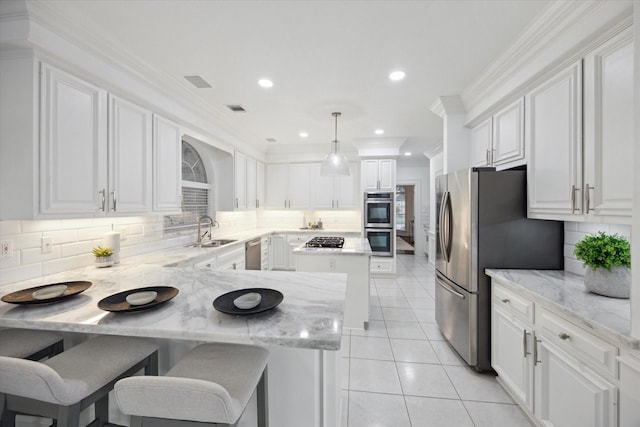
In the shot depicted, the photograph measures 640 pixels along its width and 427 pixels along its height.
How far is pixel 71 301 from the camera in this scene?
1.46 metres

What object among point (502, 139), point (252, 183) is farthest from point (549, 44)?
point (252, 183)

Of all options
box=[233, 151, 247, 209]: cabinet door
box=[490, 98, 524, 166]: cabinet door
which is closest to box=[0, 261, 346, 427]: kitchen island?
box=[490, 98, 524, 166]: cabinet door

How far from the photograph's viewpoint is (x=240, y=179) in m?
4.81

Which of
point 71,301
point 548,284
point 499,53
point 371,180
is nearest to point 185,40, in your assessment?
point 71,301

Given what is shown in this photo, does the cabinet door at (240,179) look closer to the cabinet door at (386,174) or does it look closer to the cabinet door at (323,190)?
the cabinet door at (323,190)

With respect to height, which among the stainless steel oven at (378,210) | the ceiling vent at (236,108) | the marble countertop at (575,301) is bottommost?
the marble countertop at (575,301)

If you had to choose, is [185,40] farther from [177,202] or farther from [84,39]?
[177,202]

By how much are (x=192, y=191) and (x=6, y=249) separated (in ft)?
7.78

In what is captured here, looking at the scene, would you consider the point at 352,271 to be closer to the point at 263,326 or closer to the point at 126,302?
the point at 263,326

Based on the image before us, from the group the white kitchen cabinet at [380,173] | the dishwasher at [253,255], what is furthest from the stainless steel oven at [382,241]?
the dishwasher at [253,255]

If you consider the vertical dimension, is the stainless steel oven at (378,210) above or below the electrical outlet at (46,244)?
above

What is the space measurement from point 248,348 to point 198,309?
0.31 meters

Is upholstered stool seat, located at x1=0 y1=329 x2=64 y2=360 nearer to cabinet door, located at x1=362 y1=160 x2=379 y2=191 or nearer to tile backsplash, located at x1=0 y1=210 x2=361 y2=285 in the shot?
tile backsplash, located at x1=0 y1=210 x2=361 y2=285

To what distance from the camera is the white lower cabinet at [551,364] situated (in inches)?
49.6
